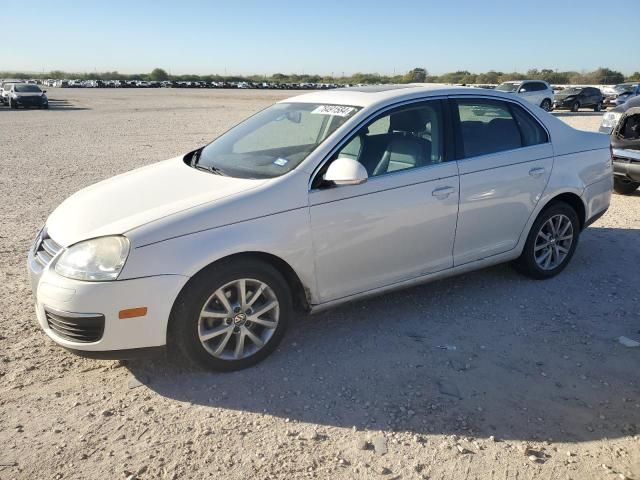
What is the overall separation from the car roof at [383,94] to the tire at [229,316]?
1491mm

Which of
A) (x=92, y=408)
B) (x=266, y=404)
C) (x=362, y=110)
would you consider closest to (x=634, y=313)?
(x=362, y=110)

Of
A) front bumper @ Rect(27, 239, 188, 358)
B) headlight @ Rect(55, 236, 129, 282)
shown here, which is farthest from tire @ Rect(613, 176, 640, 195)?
headlight @ Rect(55, 236, 129, 282)

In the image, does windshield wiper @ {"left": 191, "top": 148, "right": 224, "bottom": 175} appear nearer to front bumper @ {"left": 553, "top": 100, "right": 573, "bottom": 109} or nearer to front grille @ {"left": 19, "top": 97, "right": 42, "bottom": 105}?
front bumper @ {"left": 553, "top": 100, "right": 573, "bottom": 109}

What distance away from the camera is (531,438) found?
2.80 metres

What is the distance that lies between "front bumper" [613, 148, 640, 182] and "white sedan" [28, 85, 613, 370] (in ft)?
9.68

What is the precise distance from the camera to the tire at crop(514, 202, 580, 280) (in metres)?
4.68

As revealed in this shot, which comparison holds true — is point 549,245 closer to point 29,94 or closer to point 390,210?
point 390,210

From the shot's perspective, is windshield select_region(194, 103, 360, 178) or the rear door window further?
the rear door window

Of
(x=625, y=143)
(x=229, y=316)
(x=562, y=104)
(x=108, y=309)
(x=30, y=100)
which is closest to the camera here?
(x=108, y=309)

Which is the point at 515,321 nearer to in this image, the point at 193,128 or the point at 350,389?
the point at 350,389

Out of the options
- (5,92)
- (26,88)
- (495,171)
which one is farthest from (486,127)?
(5,92)

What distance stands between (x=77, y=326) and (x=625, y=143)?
754 cm

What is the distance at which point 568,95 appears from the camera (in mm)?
31594

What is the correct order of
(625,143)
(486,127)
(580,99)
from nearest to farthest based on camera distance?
(486,127) → (625,143) → (580,99)
